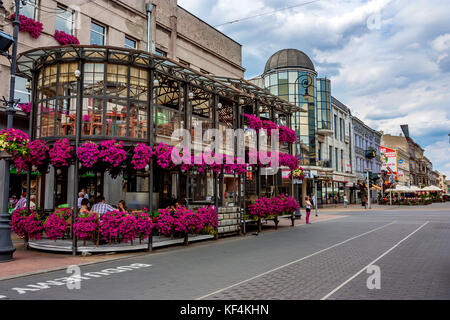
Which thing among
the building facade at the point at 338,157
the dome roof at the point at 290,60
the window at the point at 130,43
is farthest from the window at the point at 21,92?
the building facade at the point at 338,157

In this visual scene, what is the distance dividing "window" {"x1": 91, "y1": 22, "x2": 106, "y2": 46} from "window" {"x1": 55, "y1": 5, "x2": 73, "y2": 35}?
1316mm

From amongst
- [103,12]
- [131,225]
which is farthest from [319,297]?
[103,12]

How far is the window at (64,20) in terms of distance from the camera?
19062 millimetres

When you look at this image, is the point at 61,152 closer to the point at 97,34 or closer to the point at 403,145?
the point at 97,34

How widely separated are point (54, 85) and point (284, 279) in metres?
9.81

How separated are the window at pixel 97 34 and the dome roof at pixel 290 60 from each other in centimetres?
2850

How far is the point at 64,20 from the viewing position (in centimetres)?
1931

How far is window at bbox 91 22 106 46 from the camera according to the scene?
67.5 ft

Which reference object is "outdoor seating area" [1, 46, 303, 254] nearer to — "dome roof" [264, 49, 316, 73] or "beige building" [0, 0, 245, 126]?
"beige building" [0, 0, 245, 126]

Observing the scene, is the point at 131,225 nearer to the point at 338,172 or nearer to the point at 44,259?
the point at 44,259

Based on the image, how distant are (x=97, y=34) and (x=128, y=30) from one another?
6.95 feet

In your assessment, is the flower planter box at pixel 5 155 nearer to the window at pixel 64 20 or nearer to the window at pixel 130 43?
the window at pixel 64 20

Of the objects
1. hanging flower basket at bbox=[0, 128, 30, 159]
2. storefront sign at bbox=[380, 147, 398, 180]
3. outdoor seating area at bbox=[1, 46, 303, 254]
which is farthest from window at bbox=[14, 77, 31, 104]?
storefront sign at bbox=[380, 147, 398, 180]

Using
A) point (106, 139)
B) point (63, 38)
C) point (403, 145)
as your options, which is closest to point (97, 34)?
point (63, 38)
